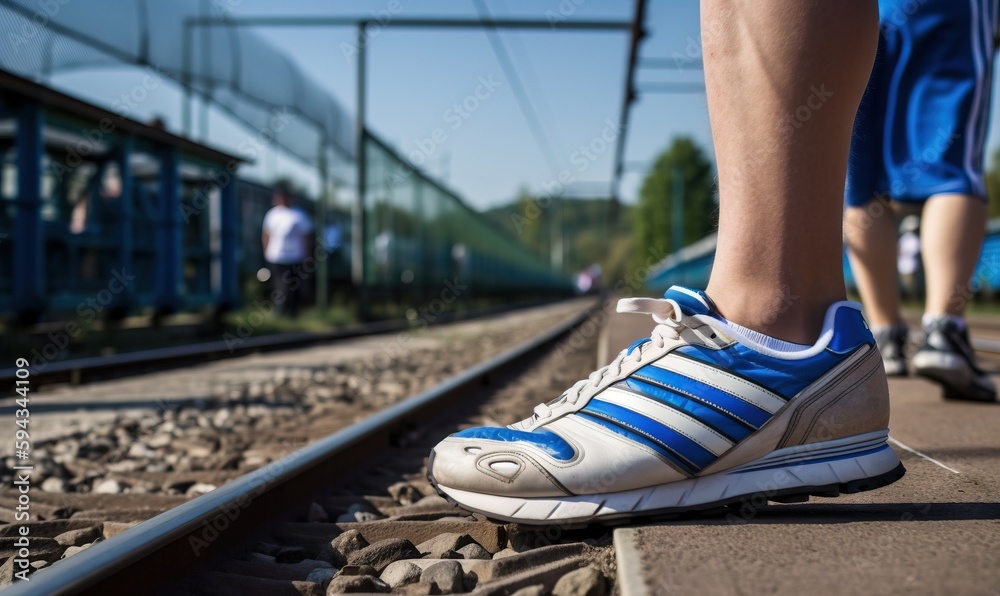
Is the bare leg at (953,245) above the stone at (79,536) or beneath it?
above

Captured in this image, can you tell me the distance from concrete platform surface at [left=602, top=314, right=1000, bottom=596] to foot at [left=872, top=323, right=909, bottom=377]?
185cm

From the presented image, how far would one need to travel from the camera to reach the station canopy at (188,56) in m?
6.30

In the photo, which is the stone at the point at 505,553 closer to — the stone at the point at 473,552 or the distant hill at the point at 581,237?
the stone at the point at 473,552

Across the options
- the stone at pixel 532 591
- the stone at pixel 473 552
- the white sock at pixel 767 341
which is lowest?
the stone at pixel 473 552

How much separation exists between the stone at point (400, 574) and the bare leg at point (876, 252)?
2.62m

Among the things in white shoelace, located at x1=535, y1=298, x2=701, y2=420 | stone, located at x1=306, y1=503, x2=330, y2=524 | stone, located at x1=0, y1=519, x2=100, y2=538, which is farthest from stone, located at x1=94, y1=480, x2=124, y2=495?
white shoelace, located at x1=535, y1=298, x2=701, y2=420

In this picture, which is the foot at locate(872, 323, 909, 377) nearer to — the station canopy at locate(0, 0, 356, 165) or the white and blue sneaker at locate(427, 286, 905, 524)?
the white and blue sneaker at locate(427, 286, 905, 524)

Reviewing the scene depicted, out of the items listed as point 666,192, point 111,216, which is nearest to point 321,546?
point 111,216

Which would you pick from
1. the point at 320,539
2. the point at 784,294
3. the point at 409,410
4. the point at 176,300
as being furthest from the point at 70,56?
the point at 784,294

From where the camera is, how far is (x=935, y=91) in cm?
302

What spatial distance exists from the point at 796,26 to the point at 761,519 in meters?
0.85

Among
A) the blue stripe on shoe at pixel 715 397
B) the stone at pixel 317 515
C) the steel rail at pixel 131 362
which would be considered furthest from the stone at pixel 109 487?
the steel rail at pixel 131 362

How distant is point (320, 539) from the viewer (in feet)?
5.46

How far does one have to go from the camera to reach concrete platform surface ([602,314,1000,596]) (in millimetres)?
1054
